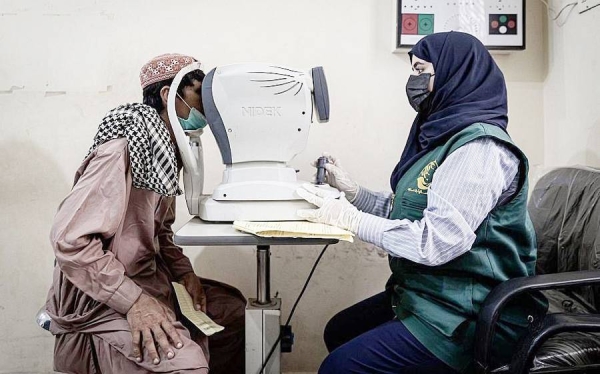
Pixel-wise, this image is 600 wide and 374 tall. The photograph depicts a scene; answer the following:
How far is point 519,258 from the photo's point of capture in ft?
3.78

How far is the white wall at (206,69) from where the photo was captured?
1.85 m

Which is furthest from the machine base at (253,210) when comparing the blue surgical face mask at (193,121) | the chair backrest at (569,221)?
the chair backrest at (569,221)

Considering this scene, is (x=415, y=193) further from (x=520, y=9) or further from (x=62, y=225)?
(x=520, y=9)

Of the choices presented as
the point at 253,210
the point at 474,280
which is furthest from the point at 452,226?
Result: the point at 253,210

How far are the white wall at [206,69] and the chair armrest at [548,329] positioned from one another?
39.1 inches

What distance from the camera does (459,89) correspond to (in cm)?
120

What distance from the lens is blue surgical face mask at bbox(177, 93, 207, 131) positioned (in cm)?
131

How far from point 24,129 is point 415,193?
1499 millimetres

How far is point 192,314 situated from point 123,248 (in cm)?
25

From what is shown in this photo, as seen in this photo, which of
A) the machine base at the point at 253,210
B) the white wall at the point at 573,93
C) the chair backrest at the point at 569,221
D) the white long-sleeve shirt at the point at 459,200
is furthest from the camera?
the white wall at the point at 573,93

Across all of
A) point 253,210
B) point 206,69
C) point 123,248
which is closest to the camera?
point 253,210

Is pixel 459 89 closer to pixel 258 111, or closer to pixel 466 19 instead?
pixel 258 111

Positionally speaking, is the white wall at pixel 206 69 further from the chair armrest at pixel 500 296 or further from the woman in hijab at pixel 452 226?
the chair armrest at pixel 500 296

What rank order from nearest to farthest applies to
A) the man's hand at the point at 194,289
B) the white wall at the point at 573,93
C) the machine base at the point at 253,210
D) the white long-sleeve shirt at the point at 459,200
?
1. the white long-sleeve shirt at the point at 459,200
2. the machine base at the point at 253,210
3. the man's hand at the point at 194,289
4. the white wall at the point at 573,93
